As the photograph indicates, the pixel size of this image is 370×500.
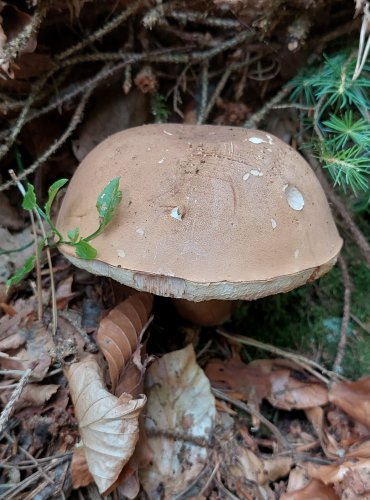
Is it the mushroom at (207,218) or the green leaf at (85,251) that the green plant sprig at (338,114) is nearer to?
the mushroom at (207,218)

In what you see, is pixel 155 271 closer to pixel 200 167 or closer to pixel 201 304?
pixel 200 167

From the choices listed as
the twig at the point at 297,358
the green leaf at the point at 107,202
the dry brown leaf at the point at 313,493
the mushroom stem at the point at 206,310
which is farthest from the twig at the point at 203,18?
the dry brown leaf at the point at 313,493

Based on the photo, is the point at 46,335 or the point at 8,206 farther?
the point at 8,206

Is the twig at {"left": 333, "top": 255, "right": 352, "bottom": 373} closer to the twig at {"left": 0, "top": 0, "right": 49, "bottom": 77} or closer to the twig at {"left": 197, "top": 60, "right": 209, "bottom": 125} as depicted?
the twig at {"left": 197, "top": 60, "right": 209, "bottom": 125}

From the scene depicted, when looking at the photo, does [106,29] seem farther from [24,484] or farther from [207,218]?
[24,484]

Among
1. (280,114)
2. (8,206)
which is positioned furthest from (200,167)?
(8,206)
